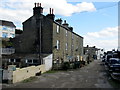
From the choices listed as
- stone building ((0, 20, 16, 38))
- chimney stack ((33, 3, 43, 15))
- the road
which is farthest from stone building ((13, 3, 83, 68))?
stone building ((0, 20, 16, 38))

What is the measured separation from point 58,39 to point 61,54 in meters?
3.28

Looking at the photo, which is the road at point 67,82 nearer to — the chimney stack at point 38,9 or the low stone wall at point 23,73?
the low stone wall at point 23,73

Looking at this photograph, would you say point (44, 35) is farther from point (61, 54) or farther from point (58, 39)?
point (61, 54)

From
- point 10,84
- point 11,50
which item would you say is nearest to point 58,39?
point 11,50

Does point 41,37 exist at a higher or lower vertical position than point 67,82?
higher


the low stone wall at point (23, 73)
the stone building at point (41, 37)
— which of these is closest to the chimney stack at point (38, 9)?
the stone building at point (41, 37)

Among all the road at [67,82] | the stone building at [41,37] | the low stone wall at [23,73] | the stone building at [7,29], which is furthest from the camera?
the stone building at [7,29]

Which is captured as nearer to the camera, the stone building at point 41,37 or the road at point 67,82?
the road at point 67,82

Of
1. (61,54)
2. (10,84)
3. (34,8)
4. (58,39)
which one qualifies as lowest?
(10,84)

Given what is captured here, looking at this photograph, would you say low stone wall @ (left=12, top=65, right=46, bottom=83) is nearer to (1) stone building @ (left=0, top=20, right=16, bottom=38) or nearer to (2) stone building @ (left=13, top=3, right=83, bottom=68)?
(2) stone building @ (left=13, top=3, right=83, bottom=68)

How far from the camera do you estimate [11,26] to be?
90188 mm

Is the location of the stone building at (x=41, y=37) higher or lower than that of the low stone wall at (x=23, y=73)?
higher

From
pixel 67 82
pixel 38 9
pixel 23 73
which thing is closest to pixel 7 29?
pixel 38 9

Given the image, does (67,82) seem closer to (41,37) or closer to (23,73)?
→ (23,73)
